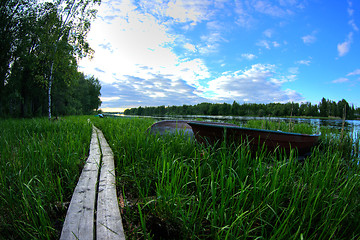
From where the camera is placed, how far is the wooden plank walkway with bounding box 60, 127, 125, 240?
1275mm

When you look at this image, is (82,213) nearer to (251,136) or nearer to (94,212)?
(94,212)

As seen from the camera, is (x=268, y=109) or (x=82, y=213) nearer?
(x=82, y=213)

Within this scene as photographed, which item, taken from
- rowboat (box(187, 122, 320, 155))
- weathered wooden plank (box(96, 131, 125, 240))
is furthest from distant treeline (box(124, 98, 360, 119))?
weathered wooden plank (box(96, 131, 125, 240))

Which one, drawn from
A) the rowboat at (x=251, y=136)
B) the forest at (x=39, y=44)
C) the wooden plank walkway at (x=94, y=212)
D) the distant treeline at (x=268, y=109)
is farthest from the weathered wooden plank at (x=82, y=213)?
the distant treeline at (x=268, y=109)

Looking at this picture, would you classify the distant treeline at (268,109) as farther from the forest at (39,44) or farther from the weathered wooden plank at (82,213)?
the weathered wooden plank at (82,213)

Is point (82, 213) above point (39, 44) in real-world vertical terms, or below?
below

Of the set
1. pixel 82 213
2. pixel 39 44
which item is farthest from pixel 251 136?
pixel 39 44

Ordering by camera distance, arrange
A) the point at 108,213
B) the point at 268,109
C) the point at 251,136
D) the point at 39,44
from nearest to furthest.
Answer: the point at 108,213 → the point at 251,136 → the point at 39,44 → the point at 268,109

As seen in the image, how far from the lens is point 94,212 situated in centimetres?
157

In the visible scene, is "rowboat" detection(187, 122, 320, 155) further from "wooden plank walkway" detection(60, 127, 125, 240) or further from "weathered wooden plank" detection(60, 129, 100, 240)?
"weathered wooden plank" detection(60, 129, 100, 240)

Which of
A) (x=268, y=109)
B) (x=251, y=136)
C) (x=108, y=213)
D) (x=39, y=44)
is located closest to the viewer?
(x=108, y=213)

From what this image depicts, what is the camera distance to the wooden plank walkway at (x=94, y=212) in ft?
4.18

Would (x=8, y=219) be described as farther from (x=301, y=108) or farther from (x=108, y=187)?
(x=301, y=108)

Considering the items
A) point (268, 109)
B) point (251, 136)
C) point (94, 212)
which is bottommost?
point (94, 212)
